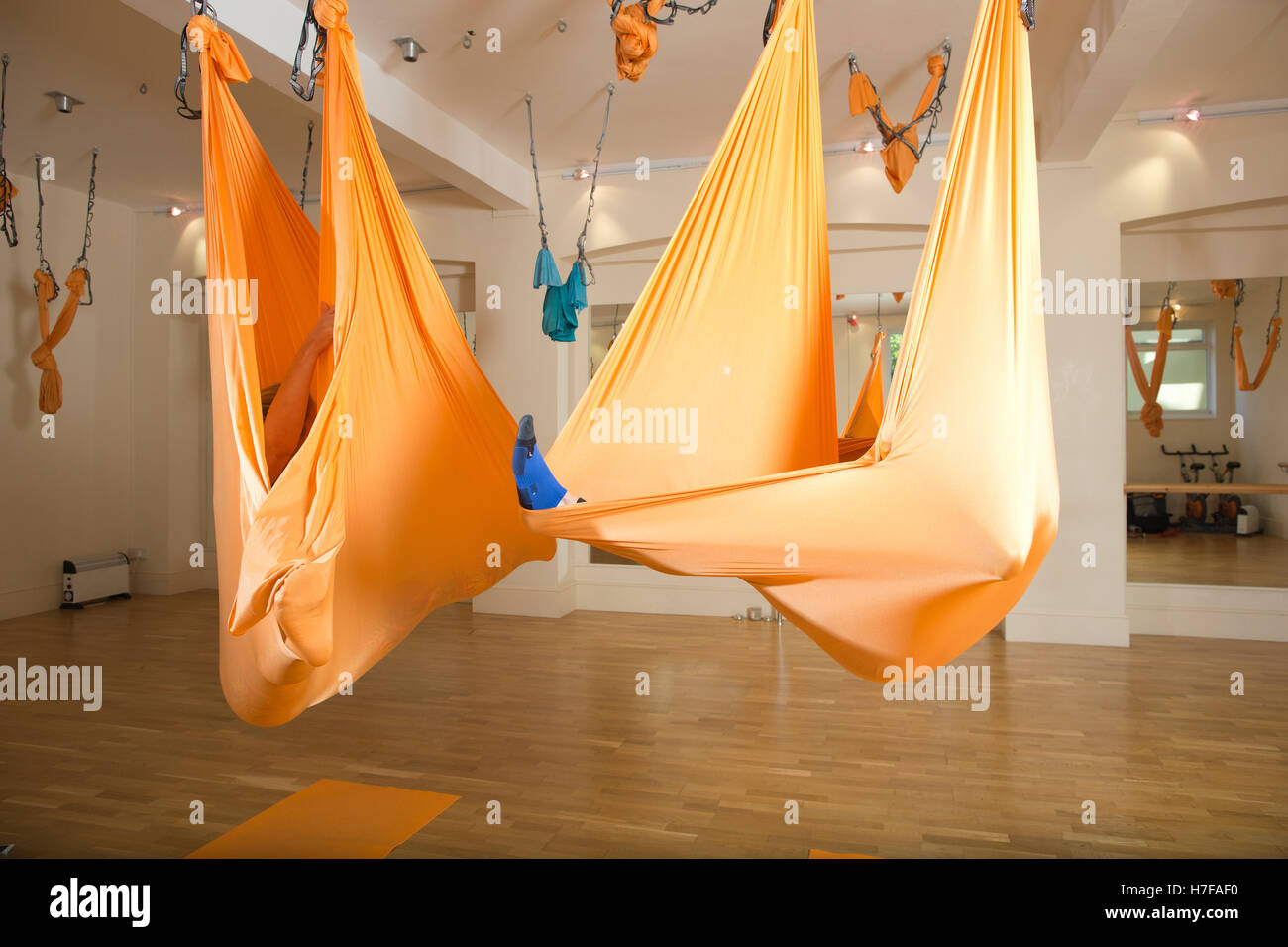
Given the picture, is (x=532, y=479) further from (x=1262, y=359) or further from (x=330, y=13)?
(x=1262, y=359)

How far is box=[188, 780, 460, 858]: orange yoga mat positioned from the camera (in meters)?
2.00

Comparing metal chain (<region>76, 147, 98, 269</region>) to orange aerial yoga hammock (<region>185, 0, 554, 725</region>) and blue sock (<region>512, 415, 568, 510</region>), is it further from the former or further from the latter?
blue sock (<region>512, 415, 568, 510</region>)

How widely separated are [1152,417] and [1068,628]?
172 centimetres

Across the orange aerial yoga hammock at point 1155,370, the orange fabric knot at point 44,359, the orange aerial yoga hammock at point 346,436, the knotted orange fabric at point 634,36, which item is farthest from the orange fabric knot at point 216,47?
the orange aerial yoga hammock at point 1155,370

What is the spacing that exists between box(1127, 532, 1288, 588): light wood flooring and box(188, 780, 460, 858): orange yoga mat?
3.92m

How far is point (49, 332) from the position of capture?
466 cm

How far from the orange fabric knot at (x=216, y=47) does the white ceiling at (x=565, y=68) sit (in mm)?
691

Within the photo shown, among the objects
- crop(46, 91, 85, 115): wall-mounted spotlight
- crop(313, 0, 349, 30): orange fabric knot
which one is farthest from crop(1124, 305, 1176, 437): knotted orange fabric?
crop(46, 91, 85, 115): wall-mounted spotlight

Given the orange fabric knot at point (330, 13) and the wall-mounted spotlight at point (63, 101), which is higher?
the wall-mounted spotlight at point (63, 101)

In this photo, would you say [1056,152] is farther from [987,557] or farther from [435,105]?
[987,557]

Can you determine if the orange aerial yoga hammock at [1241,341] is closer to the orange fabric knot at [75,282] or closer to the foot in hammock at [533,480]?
the foot in hammock at [533,480]

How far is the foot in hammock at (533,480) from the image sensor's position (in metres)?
1.66

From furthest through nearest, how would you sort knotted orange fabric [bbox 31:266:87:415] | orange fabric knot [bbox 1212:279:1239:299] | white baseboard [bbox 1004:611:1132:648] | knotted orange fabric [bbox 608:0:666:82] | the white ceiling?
knotted orange fabric [bbox 31:266:87:415]
orange fabric knot [bbox 1212:279:1239:299]
white baseboard [bbox 1004:611:1132:648]
the white ceiling
knotted orange fabric [bbox 608:0:666:82]
